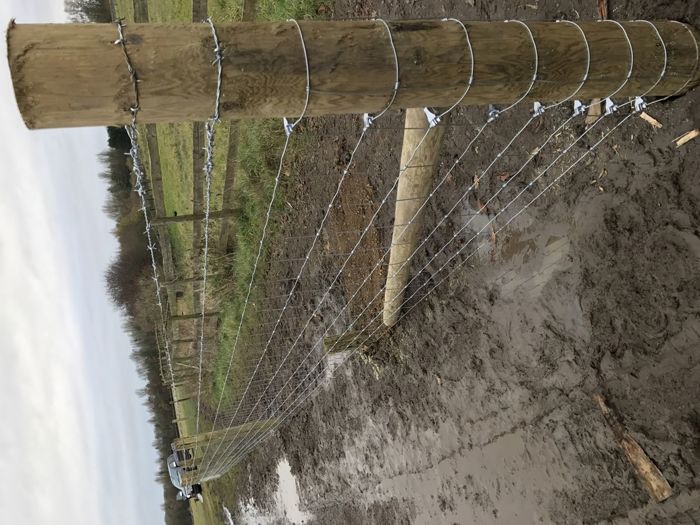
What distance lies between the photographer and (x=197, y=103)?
163 centimetres

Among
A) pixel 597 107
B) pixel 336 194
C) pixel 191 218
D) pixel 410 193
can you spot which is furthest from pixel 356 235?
pixel 597 107

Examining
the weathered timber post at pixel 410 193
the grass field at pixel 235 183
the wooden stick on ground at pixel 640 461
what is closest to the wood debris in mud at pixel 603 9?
the weathered timber post at pixel 410 193

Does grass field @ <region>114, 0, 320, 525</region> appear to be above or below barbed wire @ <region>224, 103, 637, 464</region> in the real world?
above

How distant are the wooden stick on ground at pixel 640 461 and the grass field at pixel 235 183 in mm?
4183

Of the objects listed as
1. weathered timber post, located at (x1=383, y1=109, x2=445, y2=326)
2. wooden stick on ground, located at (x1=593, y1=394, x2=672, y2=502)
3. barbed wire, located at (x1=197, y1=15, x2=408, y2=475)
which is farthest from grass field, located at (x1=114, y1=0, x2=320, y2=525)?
wooden stick on ground, located at (x1=593, y1=394, x2=672, y2=502)

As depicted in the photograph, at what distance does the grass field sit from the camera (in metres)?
6.16

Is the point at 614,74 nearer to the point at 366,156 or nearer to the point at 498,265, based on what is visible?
the point at 498,265

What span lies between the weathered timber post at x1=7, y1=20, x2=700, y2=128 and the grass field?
3.94 metres

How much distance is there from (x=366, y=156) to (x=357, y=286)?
3.97ft

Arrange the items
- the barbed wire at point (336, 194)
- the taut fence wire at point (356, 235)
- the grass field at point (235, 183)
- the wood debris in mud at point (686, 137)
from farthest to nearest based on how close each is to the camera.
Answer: the grass field at point (235, 183), the wood debris in mud at point (686, 137), the taut fence wire at point (356, 235), the barbed wire at point (336, 194)

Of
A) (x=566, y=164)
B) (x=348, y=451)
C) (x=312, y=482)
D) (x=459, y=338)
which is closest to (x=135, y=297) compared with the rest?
(x=312, y=482)

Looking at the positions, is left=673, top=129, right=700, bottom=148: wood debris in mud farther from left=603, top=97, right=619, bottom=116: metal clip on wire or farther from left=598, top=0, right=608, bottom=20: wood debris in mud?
left=598, top=0, right=608, bottom=20: wood debris in mud

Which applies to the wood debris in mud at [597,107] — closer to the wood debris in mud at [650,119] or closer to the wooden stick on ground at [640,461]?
the wood debris in mud at [650,119]

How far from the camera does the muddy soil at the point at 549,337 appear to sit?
8.76 feet
